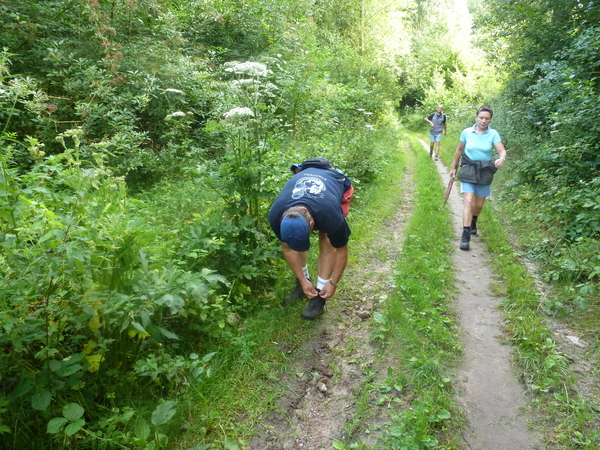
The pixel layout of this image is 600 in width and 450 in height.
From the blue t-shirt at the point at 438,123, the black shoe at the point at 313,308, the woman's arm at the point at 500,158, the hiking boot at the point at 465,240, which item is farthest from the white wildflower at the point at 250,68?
the blue t-shirt at the point at 438,123

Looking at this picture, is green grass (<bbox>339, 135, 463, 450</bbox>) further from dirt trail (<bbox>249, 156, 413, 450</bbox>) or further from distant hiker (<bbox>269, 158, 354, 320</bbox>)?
distant hiker (<bbox>269, 158, 354, 320</bbox>)

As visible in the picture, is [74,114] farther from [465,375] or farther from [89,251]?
[465,375]

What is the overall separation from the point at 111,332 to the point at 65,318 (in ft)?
1.15

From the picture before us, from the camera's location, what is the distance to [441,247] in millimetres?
5141

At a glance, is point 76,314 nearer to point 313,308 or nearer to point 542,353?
point 313,308

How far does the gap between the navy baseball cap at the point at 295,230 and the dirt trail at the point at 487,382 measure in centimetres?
168

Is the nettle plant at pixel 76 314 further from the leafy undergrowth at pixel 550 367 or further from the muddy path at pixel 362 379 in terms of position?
the leafy undergrowth at pixel 550 367

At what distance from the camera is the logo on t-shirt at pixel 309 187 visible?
3.10 metres

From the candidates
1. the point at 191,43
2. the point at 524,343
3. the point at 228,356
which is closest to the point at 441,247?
the point at 524,343

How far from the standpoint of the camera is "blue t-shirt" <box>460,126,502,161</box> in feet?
16.7

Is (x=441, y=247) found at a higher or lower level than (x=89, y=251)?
lower

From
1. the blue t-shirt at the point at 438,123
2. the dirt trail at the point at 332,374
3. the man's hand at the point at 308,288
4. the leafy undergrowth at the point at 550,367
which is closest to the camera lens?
the leafy undergrowth at the point at 550,367

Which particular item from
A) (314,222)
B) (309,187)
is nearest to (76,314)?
(314,222)

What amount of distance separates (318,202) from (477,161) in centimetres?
338
